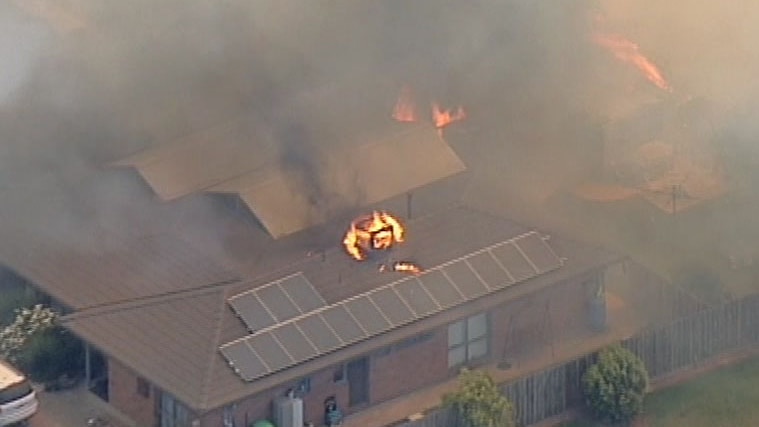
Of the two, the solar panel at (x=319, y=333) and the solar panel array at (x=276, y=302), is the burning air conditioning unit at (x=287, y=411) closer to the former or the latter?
the solar panel at (x=319, y=333)

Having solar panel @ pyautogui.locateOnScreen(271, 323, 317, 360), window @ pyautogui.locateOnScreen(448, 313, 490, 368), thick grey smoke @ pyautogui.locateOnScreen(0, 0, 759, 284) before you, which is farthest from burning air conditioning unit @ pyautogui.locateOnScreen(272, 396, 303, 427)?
thick grey smoke @ pyautogui.locateOnScreen(0, 0, 759, 284)

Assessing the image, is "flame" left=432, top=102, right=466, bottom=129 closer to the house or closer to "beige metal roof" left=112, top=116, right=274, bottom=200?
the house

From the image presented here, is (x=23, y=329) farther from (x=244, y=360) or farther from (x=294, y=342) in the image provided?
(x=294, y=342)

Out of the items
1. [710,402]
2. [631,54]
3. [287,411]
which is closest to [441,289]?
[287,411]

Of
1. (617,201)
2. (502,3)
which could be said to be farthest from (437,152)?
(502,3)

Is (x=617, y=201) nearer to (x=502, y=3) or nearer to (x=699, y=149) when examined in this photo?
(x=699, y=149)

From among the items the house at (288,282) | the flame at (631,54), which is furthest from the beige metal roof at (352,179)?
the flame at (631,54)
